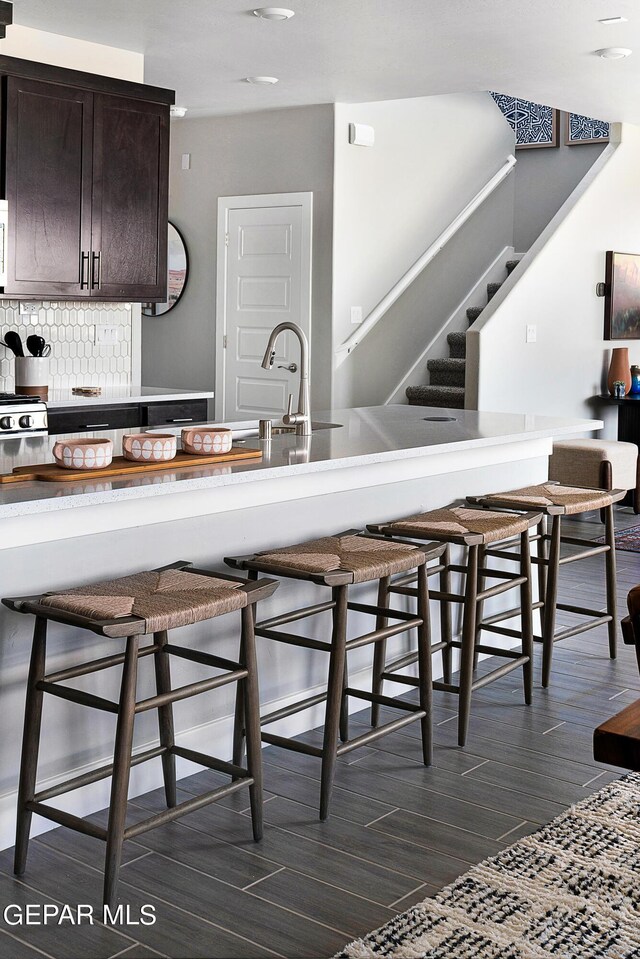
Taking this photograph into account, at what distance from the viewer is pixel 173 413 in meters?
5.78

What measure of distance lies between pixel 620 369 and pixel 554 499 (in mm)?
4695

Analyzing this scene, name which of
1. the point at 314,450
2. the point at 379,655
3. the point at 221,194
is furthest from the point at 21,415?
the point at 221,194

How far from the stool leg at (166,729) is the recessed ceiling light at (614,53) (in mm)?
4277

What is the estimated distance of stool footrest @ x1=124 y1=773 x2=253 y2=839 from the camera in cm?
234

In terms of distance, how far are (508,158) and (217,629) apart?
692 cm

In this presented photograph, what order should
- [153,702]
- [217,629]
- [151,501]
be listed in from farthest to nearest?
[217,629], [151,501], [153,702]

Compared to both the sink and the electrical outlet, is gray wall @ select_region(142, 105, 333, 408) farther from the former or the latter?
the sink

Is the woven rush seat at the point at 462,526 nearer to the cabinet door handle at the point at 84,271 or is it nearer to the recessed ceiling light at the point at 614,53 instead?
the cabinet door handle at the point at 84,271

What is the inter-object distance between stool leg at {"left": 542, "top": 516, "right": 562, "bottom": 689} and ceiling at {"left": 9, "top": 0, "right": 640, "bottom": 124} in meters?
2.41

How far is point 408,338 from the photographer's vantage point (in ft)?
26.6

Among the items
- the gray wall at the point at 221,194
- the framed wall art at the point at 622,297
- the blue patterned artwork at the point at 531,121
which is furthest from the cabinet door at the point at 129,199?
the blue patterned artwork at the point at 531,121

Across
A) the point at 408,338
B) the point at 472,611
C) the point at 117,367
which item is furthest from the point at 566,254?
the point at 472,611

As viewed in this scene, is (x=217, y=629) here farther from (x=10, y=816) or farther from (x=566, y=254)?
(x=566, y=254)

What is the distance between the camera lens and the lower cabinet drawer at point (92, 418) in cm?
516
